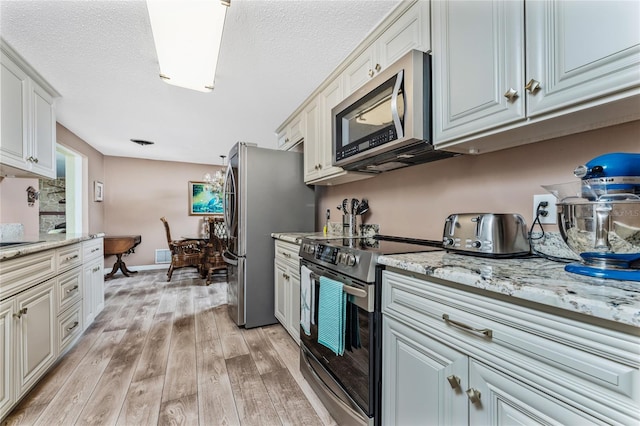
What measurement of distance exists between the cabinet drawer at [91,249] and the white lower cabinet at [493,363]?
8.57ft

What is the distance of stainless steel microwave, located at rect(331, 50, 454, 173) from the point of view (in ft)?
4.16

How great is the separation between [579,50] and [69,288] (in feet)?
10.3

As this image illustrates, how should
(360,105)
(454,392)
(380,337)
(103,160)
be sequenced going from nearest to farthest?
(454,392) → (380,337) → (360,105) → (103,160)

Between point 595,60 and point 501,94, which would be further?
point 501,94

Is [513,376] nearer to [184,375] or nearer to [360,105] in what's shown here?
[360,105]

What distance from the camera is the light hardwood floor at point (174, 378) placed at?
57.3 inches

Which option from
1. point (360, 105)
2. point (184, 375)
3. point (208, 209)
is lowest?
point (184, 375)

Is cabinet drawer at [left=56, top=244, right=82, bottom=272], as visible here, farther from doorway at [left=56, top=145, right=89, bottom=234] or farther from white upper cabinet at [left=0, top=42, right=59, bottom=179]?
doorway at [left=56, top=145, right=89, bottom=234]

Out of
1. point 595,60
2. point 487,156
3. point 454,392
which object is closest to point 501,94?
point 595,60

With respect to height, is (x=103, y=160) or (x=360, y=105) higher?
(x=103, y=160)

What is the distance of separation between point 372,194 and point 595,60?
156 cm

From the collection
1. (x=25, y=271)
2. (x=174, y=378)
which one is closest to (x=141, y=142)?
(x=25, y=271)

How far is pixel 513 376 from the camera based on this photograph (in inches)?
28.1

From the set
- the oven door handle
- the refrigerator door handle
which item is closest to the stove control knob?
the oven door handle
